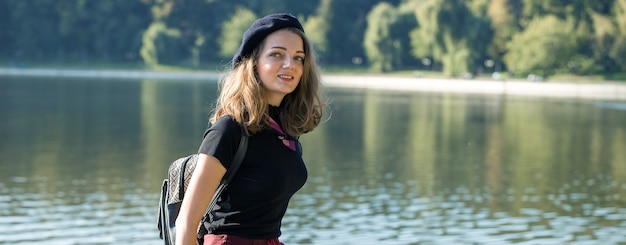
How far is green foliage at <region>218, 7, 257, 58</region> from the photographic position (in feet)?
318

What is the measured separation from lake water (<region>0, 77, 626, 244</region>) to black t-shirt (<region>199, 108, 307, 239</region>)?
9.60 meters

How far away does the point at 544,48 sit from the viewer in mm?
72500

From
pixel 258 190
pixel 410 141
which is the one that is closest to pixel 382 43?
pixel 410 141

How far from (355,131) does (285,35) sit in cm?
2887

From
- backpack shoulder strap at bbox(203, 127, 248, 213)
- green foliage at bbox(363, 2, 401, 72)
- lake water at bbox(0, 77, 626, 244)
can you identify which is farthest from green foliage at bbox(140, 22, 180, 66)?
backpack shoulder strap at bbox(203, 127, 248, 213)

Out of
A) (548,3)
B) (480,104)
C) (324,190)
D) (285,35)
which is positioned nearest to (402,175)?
(324,190)

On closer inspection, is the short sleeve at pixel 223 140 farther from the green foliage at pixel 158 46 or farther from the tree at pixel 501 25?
the green foliage at pixel 158 46

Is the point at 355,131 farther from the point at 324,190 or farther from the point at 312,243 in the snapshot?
the point at 312,243

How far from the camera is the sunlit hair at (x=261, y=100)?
303 centimetres

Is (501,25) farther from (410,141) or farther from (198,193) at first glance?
(198,193)

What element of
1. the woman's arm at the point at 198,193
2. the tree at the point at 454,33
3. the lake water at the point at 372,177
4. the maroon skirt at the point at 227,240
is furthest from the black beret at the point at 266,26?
the tree at the point at 454,33

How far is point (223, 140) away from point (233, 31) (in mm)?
95756

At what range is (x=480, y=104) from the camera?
167 ft

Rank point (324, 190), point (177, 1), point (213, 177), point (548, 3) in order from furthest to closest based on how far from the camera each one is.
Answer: point (177, 1) < point (548, 3) < point (324, 190) < point (213, 177)
